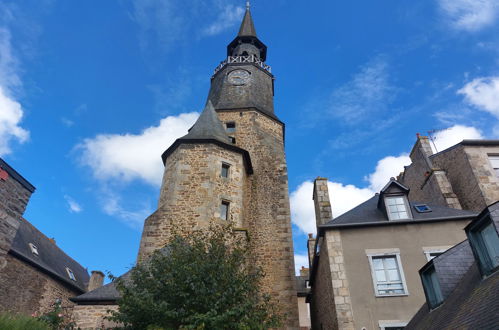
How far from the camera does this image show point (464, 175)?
43.4ft

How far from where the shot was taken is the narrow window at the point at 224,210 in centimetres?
1252

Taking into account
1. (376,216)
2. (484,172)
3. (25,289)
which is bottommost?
(25,289)

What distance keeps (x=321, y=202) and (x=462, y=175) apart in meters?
5.88

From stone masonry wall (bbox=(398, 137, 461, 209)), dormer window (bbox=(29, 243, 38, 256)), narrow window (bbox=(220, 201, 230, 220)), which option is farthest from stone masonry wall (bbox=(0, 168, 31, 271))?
stone masonry wall (bbox=(398, 137, 461, 209))

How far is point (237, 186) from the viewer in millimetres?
13375

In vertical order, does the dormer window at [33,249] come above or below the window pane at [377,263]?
above

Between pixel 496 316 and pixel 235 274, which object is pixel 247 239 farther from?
pixel 496 316

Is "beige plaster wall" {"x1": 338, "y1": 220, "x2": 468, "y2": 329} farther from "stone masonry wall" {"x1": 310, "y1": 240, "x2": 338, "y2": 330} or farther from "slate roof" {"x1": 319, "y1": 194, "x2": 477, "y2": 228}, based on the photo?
"stone masonry wall" {"x1": 310, "y1": 240, "x2": 338, "y2": 330}

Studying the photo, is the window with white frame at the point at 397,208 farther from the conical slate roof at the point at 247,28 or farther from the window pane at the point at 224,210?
the conical slate roof at the point at 247,28

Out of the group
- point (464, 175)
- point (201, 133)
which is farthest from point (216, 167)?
point (464, 175)

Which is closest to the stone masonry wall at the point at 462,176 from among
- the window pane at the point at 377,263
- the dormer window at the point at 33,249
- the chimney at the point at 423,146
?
the chimney at the point at 423,146

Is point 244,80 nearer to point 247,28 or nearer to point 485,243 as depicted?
point 247,28

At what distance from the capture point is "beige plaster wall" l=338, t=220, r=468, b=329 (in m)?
8.35

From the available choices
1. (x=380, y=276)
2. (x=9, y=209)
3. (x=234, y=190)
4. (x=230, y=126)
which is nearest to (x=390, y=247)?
(x=380, y=276)
